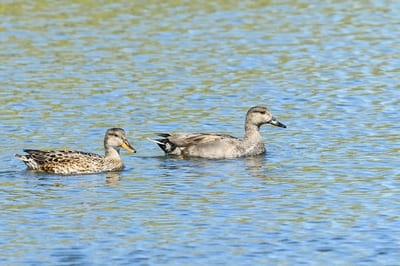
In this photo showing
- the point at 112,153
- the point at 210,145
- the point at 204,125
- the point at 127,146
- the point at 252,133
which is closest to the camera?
the point at 112,153

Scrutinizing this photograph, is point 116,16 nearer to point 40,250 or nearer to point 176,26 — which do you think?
point 176,26

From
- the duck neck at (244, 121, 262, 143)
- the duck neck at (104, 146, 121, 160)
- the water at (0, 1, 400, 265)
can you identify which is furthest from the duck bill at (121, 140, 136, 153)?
the duck neck at (244, 121, 262, 143)

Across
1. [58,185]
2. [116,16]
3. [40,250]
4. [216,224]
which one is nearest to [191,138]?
[58,185]

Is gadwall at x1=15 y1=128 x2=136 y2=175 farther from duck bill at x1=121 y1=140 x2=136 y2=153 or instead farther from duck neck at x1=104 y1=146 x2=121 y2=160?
duck bill at x1=121 y1=140 x2=136 y2=153

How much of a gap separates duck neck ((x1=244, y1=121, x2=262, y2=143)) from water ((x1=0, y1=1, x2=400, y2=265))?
→ 370 millimetres

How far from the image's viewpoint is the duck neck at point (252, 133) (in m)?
22.6

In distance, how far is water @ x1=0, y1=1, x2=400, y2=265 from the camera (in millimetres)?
15875

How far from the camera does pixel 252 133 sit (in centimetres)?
2280

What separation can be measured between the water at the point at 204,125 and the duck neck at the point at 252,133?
37 cm

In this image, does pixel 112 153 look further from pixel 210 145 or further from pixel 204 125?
pixel 204 125

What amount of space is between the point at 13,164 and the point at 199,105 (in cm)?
543

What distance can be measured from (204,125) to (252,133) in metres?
1.52

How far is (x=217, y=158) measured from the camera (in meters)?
22.1

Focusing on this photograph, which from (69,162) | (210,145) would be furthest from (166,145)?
(69,162)
